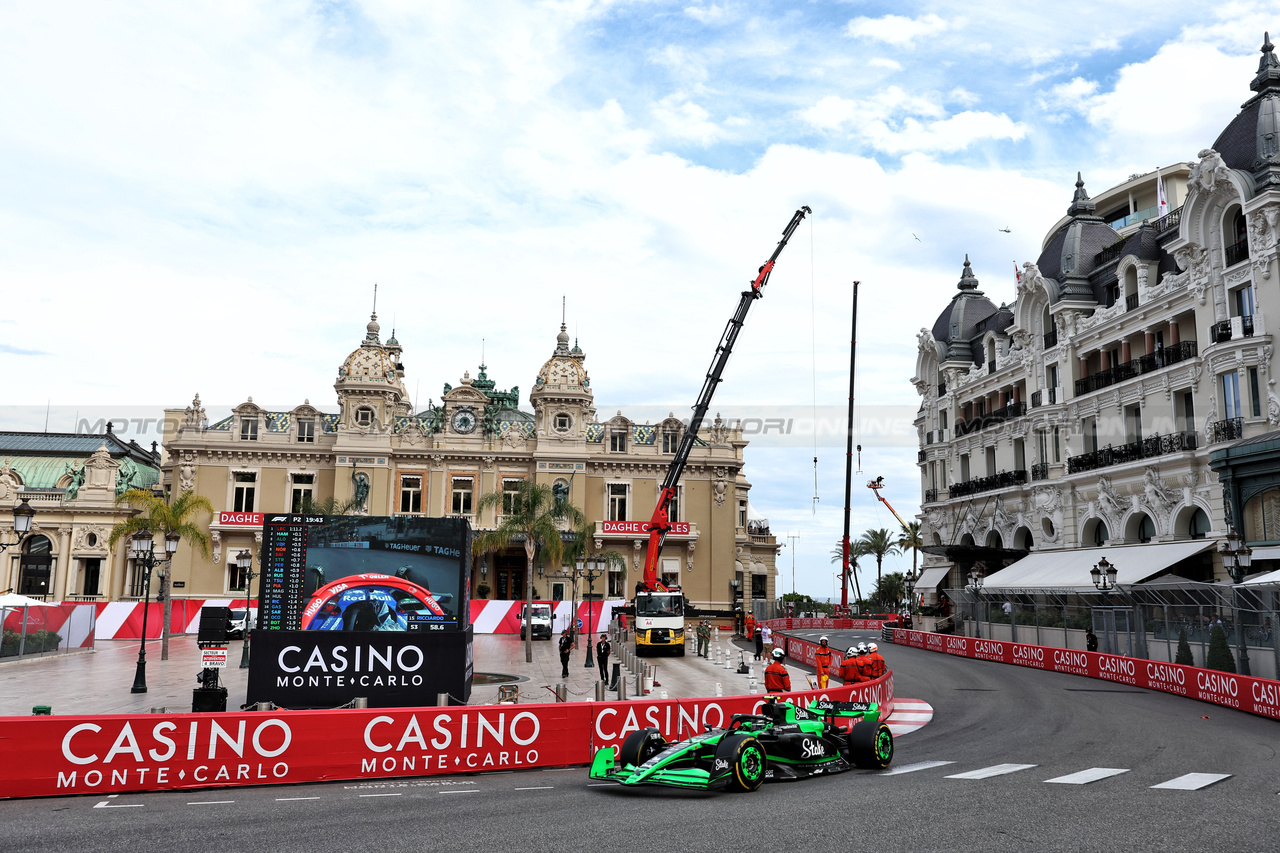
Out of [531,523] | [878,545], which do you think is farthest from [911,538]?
[531,523]

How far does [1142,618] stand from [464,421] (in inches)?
1728

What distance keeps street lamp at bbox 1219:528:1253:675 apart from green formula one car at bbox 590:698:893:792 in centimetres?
1560

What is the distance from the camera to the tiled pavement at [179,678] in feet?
77.6

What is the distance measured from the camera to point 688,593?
2461 inches

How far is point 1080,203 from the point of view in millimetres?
48625

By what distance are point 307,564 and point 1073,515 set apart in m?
35.5

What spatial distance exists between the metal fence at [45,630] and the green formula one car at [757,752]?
2921cm

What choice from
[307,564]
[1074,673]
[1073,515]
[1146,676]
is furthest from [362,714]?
[1073,515]

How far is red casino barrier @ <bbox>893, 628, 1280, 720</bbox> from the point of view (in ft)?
71.7

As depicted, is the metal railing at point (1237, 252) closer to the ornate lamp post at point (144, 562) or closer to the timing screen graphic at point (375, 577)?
the timing screen graphic at point (375, 577)

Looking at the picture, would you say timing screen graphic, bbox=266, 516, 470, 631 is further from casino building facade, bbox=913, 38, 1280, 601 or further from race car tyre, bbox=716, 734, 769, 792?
Result: casino building facade, bbox=913, 38, 1280, 601

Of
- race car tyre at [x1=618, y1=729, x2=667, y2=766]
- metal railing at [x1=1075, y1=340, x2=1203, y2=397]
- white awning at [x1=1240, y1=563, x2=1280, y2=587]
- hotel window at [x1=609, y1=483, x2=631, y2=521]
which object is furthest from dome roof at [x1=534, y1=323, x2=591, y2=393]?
race car tyre at [x1=618, y1=729, x2=667, y2=766]

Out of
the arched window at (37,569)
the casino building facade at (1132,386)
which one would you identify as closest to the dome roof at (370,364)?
the arched window at (37,569)

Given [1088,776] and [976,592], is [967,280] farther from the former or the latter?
[1088,776]
